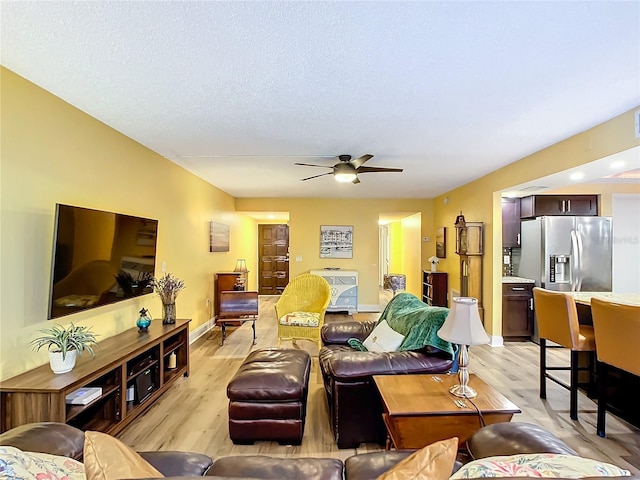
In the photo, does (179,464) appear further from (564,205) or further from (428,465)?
(564,205)

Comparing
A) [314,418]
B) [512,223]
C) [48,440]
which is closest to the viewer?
[48,440]

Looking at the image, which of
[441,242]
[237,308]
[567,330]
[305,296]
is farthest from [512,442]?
[441,242]

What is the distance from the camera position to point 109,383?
103 inches

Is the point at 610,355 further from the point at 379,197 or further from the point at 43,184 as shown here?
the point at 379,197

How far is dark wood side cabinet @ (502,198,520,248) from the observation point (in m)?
5.68

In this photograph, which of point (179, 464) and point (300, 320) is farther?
point (300, 320)

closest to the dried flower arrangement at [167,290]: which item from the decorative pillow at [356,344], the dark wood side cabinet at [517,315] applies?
the decorative pillow at [356,344]

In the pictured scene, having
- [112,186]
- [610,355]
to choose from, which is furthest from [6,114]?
[610,355]

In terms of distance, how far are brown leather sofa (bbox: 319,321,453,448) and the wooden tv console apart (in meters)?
1.55

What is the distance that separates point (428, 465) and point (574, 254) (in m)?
5.32

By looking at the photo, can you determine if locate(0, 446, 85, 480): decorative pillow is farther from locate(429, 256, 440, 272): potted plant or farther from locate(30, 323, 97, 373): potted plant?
locate(429, 256, 440, 272): potted plant

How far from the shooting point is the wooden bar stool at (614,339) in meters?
2.37

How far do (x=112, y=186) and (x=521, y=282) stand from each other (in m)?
5.35

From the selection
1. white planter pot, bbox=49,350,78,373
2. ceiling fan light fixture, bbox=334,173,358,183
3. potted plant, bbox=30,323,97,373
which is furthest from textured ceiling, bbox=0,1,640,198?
white planter pot, bbox=49,350,78,373
